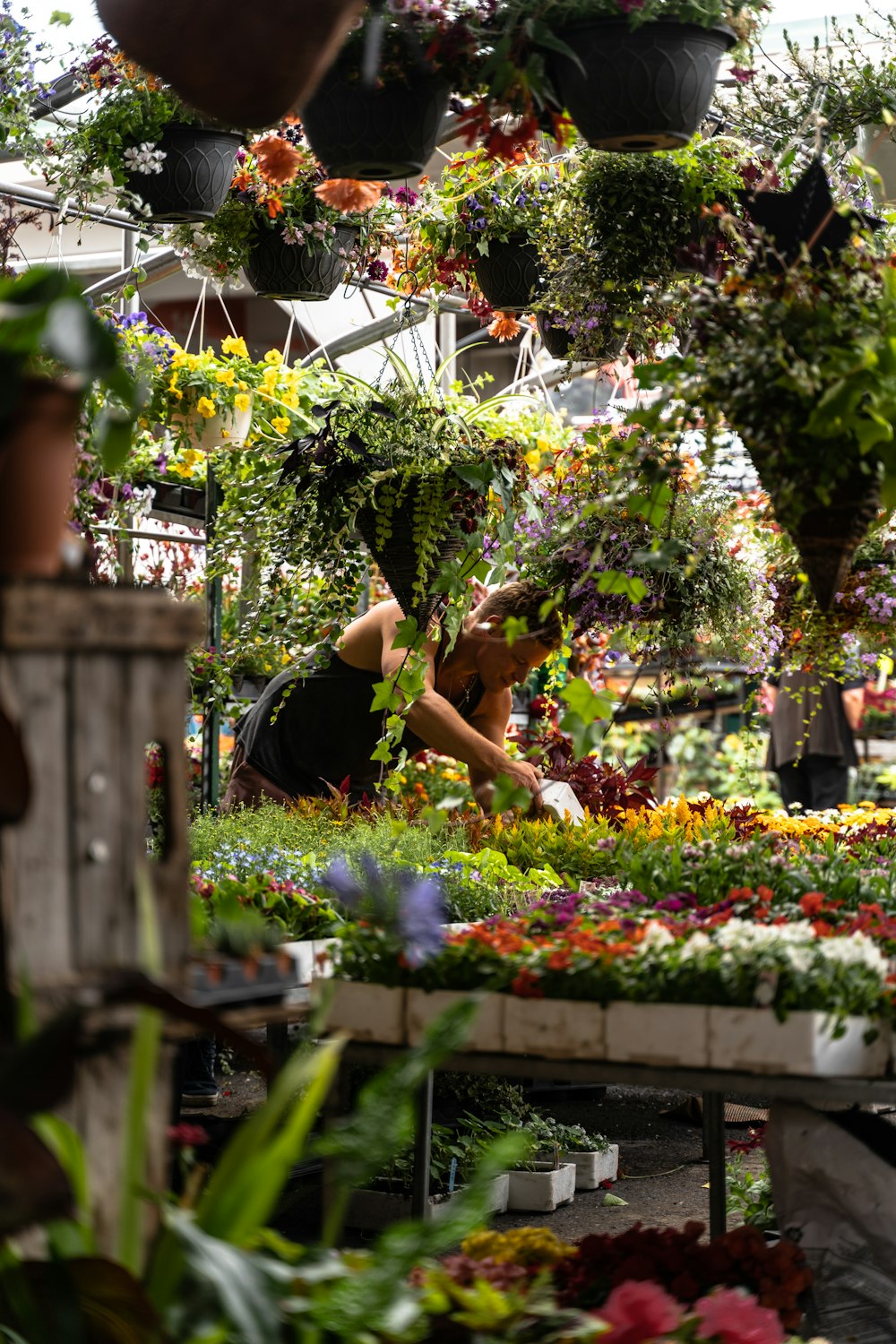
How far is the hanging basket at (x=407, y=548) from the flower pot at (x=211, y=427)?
58.8 inches

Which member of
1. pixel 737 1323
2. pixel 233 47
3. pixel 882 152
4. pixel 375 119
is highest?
pixel 882 152

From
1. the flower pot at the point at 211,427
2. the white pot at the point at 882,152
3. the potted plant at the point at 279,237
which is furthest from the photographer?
the flower pot at the point at 211,427

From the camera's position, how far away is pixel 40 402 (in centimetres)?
140

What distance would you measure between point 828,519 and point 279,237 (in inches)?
→ 79.1

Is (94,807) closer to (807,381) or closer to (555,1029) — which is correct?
(555,1029)

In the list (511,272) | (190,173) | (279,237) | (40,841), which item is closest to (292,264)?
(279,237)

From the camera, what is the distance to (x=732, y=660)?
432cm

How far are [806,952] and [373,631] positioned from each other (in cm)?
254

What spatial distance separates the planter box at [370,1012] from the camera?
7.22ft

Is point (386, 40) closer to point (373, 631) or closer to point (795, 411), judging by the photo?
point (795, 411)

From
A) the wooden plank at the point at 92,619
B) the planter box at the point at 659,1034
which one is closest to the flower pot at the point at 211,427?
the planter box at the point at 659,1034

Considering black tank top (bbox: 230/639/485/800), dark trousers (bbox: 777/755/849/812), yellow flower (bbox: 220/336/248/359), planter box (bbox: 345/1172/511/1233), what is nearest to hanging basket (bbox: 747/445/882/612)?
planter box (bbox: 345/1172/511/1233)

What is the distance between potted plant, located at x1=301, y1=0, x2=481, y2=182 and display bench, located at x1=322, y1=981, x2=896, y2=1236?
1.29 metres

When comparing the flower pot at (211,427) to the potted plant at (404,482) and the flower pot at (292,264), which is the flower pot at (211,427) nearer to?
the flower pot at (292,264)
